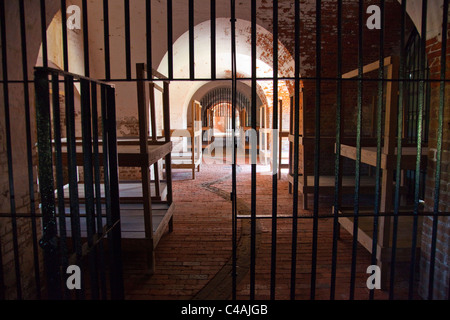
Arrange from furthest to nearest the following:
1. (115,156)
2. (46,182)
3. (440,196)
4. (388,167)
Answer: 1. (388,167)
2. (440,196)
3. (115,156)
4. (46,182)

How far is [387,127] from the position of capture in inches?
124

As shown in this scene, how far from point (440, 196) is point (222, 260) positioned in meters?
2.53

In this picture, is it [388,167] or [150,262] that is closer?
[388,167]

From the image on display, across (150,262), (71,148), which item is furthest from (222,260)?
(71,148)

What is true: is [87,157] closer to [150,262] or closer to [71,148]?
[71,148]

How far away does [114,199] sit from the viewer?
2.73 metres

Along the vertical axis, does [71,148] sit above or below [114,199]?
above

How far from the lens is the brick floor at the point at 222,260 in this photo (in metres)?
3.49

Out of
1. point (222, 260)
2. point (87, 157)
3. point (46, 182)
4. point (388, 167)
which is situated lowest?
point (222, 260)

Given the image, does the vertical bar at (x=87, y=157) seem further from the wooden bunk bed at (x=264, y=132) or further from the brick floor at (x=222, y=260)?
the wooden bunk bed at (x=264, y=132)

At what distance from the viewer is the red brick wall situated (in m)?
2.91
